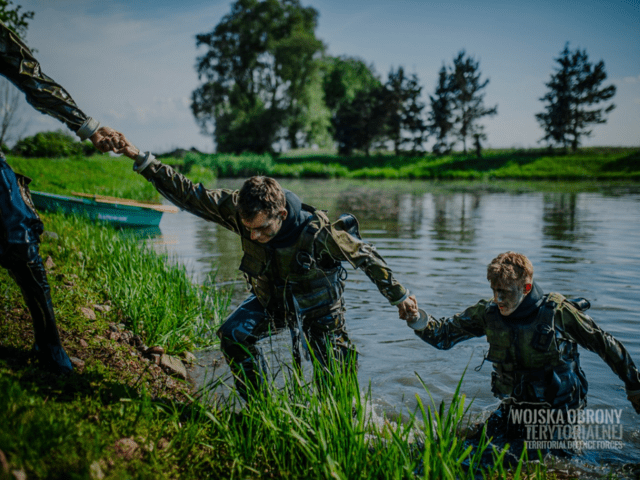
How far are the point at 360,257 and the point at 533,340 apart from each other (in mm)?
1411

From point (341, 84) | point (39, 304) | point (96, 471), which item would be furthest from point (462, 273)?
point (341, 84)

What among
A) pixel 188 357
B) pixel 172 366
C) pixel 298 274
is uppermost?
pixel 298 274

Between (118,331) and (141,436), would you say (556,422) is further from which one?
(118,331)

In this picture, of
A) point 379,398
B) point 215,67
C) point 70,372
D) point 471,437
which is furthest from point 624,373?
point 215,67

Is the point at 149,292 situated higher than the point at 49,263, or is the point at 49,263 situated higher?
the point at 49,263

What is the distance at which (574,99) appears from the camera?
5481cm

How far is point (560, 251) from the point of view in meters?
11.6

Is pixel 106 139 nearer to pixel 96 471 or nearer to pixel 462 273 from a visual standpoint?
pixel 96 471

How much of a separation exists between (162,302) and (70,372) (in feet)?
6.24

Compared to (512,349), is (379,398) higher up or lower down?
lower down

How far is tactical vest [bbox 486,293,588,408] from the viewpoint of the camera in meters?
3.76

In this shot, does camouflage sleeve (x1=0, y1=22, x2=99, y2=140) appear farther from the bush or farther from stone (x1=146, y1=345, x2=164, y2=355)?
the bush

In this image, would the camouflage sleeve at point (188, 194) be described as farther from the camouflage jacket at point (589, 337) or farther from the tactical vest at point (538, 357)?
the tactical vest at point (538, 357)

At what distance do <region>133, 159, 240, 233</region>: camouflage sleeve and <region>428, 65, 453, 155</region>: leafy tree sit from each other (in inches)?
2394
